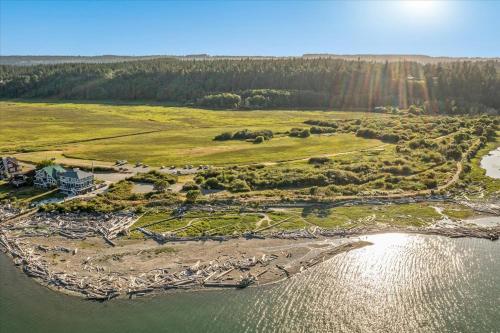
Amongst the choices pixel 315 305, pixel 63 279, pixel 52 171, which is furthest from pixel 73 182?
pixel 315 305

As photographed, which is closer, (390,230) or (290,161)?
(390,230)

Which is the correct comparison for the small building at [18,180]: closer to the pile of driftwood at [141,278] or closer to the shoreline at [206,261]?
the shoreline at [206,261]

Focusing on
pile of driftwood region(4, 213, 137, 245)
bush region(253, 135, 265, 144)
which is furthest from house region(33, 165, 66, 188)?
bush region(253, 135, 265, 144)

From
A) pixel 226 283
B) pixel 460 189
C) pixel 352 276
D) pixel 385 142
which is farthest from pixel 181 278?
pixel 385 142

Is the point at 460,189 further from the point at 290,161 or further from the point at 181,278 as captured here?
the point at 181,278

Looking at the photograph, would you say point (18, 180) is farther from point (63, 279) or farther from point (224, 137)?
point (224, 137)

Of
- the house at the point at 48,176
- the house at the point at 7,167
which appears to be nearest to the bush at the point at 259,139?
the house at the point at 48,176
